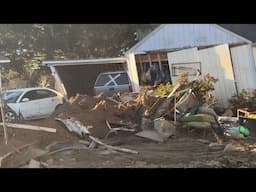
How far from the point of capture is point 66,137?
20.2 ft

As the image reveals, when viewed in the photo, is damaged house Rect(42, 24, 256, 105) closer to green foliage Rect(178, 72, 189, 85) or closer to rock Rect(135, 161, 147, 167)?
green foliage Rect(178, 72, 189, 85)

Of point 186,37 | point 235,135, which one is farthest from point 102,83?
point 235,135

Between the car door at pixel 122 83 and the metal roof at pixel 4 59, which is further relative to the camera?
the car door at pixel 122 83

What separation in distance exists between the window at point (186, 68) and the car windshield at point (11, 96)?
163 cm

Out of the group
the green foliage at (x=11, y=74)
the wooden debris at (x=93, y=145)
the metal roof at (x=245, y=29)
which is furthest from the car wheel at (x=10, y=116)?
the metal roof at (x=245, y=29)

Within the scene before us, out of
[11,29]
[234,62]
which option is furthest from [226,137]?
[11,29]

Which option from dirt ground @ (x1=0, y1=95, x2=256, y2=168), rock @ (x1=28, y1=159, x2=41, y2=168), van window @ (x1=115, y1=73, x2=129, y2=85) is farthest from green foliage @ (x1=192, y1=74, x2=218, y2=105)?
rock @ (x1=28, y1=159, x2=41, y2=168)

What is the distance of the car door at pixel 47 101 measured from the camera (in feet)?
20.2

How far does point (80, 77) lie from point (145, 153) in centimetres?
105

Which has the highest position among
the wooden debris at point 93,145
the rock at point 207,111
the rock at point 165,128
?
the rock at point 207,111

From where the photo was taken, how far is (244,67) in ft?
20.4

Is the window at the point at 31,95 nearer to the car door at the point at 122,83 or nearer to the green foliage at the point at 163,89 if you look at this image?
the car door at the point at 122,83

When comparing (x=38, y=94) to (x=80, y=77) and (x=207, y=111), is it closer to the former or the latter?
(x=80, y=77)
